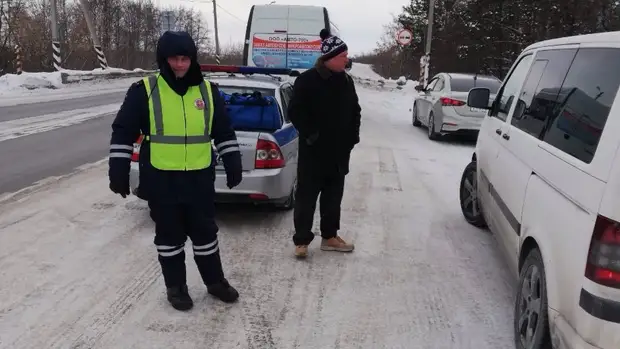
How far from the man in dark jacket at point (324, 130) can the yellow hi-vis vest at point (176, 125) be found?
1.10m

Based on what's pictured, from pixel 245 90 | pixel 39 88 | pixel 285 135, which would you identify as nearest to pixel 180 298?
pixel 285 135

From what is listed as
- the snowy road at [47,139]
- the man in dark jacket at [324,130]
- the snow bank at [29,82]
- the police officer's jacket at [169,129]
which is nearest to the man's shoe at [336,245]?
the man in dark jacket at [324,130]

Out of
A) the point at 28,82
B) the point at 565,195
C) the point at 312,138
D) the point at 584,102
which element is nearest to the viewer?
the point at 565,195

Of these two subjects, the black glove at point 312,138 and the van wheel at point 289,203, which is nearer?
the black glove at point 312,138

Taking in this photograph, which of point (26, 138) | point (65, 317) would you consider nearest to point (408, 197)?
point (65, 317)

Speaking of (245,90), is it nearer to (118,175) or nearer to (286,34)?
(118,175)

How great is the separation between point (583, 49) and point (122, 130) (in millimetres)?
2837

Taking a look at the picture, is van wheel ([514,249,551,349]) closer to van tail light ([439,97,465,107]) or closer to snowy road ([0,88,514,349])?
snowy road ([0,88,514,349])

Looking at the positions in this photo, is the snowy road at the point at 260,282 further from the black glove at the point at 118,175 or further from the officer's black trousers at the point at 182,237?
the black glove at the point at 118,175

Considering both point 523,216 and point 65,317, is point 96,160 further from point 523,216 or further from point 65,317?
point 523,216

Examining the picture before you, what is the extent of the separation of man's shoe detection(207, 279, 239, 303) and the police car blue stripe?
204cm

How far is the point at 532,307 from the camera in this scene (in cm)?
328

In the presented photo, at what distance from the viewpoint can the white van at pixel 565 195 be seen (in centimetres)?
248

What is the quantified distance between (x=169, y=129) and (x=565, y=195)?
236cm
